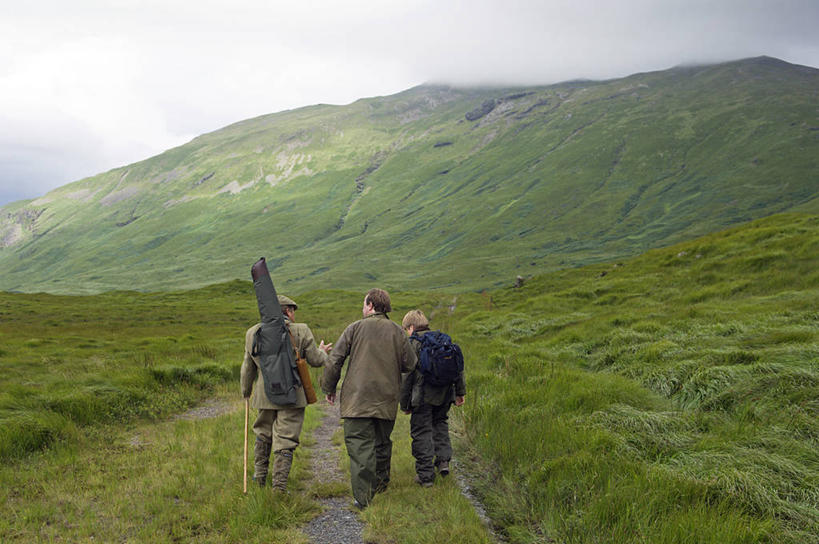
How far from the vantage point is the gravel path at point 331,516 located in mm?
6234

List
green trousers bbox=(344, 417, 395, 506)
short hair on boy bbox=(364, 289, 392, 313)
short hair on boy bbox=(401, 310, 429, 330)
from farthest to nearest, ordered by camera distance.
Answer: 1. short hair on boy bbox=(401, 310, 429, 330)
2. short hair on boy bbox=(364, 289, 392, 313)
3. green trousers bbox=(344, 417, 395, 506)

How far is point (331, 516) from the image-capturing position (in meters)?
6.97

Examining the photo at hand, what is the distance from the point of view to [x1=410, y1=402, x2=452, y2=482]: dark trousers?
8031mm

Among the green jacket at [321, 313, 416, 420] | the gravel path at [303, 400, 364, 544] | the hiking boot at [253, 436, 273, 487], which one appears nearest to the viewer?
the gravel path at [303, 400, 364, 544]

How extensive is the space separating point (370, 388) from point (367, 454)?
3.52 feet

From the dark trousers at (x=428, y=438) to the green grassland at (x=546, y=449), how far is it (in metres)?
0.45

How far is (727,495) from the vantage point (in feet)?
17.8

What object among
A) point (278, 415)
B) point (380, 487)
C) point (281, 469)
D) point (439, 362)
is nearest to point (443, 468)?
point (380, 487)

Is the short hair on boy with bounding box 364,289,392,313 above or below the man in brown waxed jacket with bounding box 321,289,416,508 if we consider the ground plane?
above

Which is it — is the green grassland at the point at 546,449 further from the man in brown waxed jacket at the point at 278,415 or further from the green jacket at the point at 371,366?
the green jacket at the point at 371,366

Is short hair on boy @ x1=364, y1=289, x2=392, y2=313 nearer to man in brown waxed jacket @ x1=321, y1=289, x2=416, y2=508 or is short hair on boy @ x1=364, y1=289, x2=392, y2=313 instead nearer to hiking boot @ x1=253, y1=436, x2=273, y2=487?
man in brown waxed jacket @ x1=321, y1=289, x2=416, y2=508

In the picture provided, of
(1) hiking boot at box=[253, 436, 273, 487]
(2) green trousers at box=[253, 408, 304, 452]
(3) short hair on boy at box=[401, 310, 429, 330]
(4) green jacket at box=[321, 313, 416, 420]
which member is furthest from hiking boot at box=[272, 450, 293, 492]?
(3) short hair on boy at box=[401, 310, 429, 330]

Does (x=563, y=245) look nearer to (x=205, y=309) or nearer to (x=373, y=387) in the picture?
(x=205, y=309)

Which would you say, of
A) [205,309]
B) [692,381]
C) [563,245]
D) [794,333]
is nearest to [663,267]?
[794,333]
